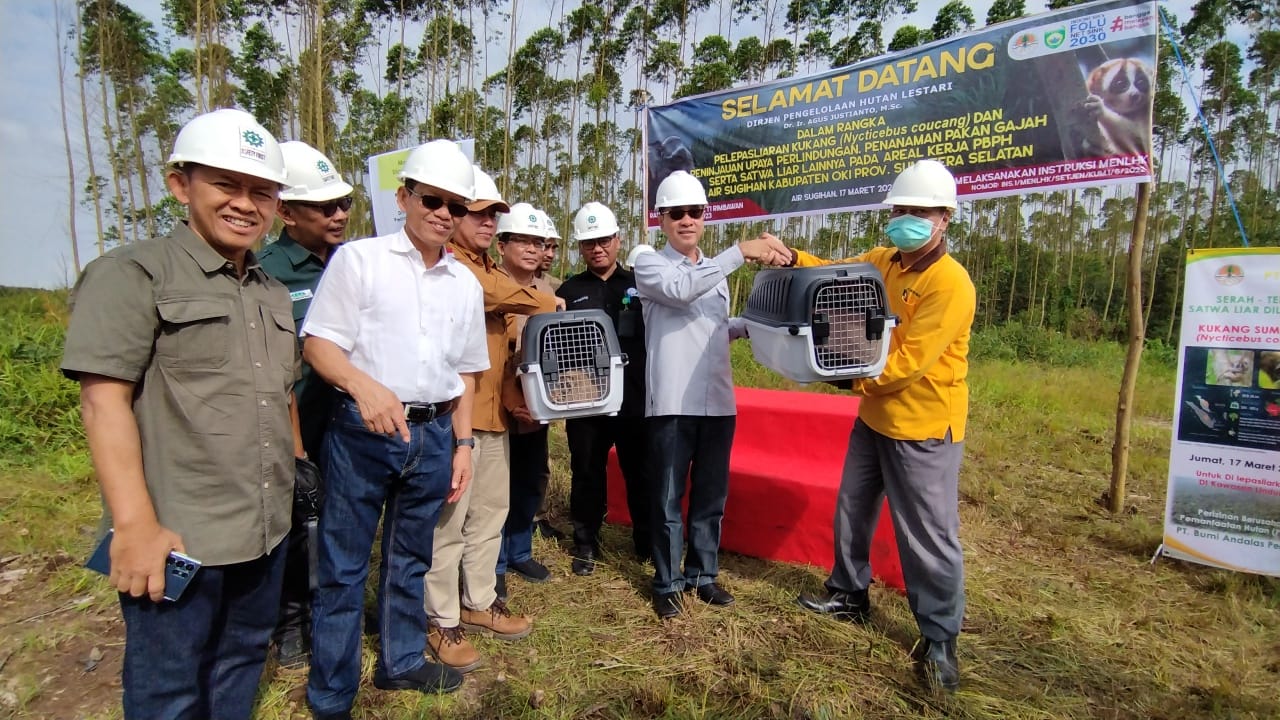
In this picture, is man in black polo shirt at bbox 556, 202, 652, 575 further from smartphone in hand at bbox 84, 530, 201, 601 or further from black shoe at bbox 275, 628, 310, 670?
smartphone in hand at bbox 84, 530, 201, 601

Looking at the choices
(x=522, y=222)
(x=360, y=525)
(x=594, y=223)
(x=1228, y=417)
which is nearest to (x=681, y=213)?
(x=594, y=223)

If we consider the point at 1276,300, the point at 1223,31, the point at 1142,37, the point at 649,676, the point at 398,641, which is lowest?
the point at 649,676

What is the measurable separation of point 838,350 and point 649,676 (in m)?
1.46

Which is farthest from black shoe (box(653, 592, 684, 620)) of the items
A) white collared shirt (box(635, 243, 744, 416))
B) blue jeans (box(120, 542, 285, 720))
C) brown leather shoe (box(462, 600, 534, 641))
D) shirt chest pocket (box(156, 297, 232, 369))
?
shirt chest pocket (box(156, 297, 232, 369))

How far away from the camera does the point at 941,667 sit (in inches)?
91.0

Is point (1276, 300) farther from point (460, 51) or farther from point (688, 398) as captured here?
point (460, 51)

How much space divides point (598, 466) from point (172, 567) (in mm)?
2280

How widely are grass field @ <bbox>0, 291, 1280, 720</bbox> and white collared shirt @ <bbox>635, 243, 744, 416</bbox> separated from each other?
99 centimetres

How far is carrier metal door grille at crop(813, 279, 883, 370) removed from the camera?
2229mm

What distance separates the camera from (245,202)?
1454mm

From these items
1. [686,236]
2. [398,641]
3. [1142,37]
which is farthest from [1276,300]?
[398,641]

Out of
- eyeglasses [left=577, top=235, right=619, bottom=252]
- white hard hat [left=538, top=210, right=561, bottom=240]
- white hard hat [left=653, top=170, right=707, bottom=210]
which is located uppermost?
white hard hat [left=653, top=170, right=707, bottom=210]

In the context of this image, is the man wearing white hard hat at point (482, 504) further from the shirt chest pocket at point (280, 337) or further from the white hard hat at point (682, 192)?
the shirt chest pocket at point (280, 337)

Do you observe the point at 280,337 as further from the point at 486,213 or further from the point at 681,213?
the point at 681,213
